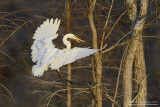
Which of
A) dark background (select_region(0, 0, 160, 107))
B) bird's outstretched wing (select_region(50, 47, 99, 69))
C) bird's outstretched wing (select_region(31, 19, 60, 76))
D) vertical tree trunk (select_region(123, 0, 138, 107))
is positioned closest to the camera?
bird's outstretched wing (select_region(50, 47, 99, 69))

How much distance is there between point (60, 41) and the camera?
8.73 m

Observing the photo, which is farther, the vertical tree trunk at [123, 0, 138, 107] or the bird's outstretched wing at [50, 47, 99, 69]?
the vertical tree trunk at [123, 0, 138, 107]

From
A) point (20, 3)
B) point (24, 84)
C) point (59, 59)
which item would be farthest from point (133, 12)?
point (20, 3)

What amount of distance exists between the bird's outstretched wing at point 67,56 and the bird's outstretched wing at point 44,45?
302 mm

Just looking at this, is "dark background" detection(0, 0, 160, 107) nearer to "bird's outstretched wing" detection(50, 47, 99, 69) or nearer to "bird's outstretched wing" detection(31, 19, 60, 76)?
"bird's outstretched wing" detection(31, 19, 60, 76)

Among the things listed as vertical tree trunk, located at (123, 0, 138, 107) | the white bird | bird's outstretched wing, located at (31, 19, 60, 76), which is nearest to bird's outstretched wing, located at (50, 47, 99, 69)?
the white bird

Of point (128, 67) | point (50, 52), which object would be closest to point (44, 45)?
point (50, 52)

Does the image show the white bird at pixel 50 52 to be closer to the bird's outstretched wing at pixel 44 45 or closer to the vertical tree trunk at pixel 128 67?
the bird's outstretched wing at pixel 44 45

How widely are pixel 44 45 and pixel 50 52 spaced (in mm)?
435

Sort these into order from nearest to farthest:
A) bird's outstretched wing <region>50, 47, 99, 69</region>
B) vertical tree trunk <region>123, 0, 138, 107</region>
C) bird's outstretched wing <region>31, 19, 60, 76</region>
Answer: bird's outstretched wing <region>50, 47, 99, 69</region> < bird's outstretched wing <region>31, 19, 60, 76</region> < vertical tree trunk <region>123, 0, 138, 107</region>

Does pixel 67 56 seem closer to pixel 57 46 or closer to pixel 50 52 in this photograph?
pixel 50 52

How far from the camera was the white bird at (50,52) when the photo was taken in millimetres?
4594

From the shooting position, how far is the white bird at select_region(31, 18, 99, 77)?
181 inches

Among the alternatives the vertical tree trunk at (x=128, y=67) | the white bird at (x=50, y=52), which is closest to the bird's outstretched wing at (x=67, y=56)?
the white bird at (x=50, y=52)
